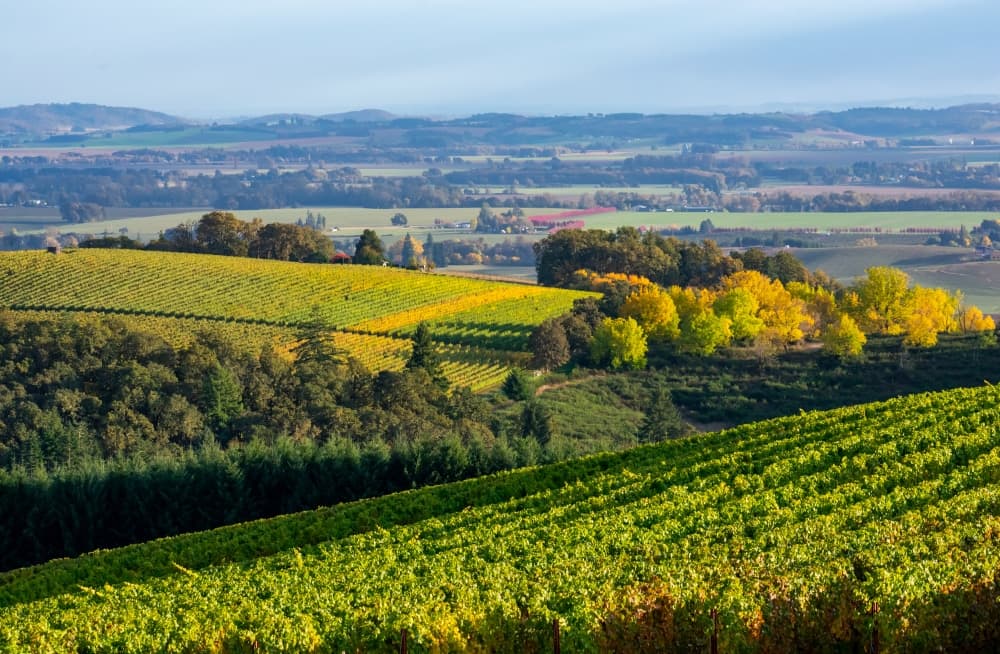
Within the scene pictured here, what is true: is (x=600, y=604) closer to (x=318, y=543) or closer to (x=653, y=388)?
(x=318, y=543)

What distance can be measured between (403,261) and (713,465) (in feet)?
404

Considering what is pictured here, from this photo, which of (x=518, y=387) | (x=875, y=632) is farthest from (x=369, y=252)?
(x=875, y=632)

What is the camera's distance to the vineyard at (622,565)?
15.2 meters

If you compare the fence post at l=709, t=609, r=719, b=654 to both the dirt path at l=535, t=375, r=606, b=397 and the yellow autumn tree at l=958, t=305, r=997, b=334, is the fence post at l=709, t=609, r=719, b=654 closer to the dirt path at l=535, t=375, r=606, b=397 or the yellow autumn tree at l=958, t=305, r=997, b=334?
the dirt path at l=535, t=375, r=606, b=397

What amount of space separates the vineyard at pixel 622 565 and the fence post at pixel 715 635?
106 millimetres

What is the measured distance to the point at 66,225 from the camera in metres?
199

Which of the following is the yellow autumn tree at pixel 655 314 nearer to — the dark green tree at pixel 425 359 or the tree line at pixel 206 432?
the tree line at pixel 206 432

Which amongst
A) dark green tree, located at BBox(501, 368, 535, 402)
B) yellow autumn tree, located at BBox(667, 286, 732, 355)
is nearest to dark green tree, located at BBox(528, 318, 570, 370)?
dark green tree, located at BBox(501, 368, 535, 402)

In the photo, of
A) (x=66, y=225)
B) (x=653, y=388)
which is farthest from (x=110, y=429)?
(x=66, y=225)

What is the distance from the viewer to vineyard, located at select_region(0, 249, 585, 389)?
7362cm

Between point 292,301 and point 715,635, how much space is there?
69263 mm

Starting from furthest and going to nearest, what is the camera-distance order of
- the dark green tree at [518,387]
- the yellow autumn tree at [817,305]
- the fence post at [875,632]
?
the yellow autumn tree at [817,305] < the dark green tree at [518,387] < the fence post at [875,632]

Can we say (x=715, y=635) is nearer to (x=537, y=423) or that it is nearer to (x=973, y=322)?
(x=537, y=423)

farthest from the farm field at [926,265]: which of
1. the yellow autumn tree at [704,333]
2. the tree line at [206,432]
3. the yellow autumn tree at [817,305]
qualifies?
the tree line at [206,432]
